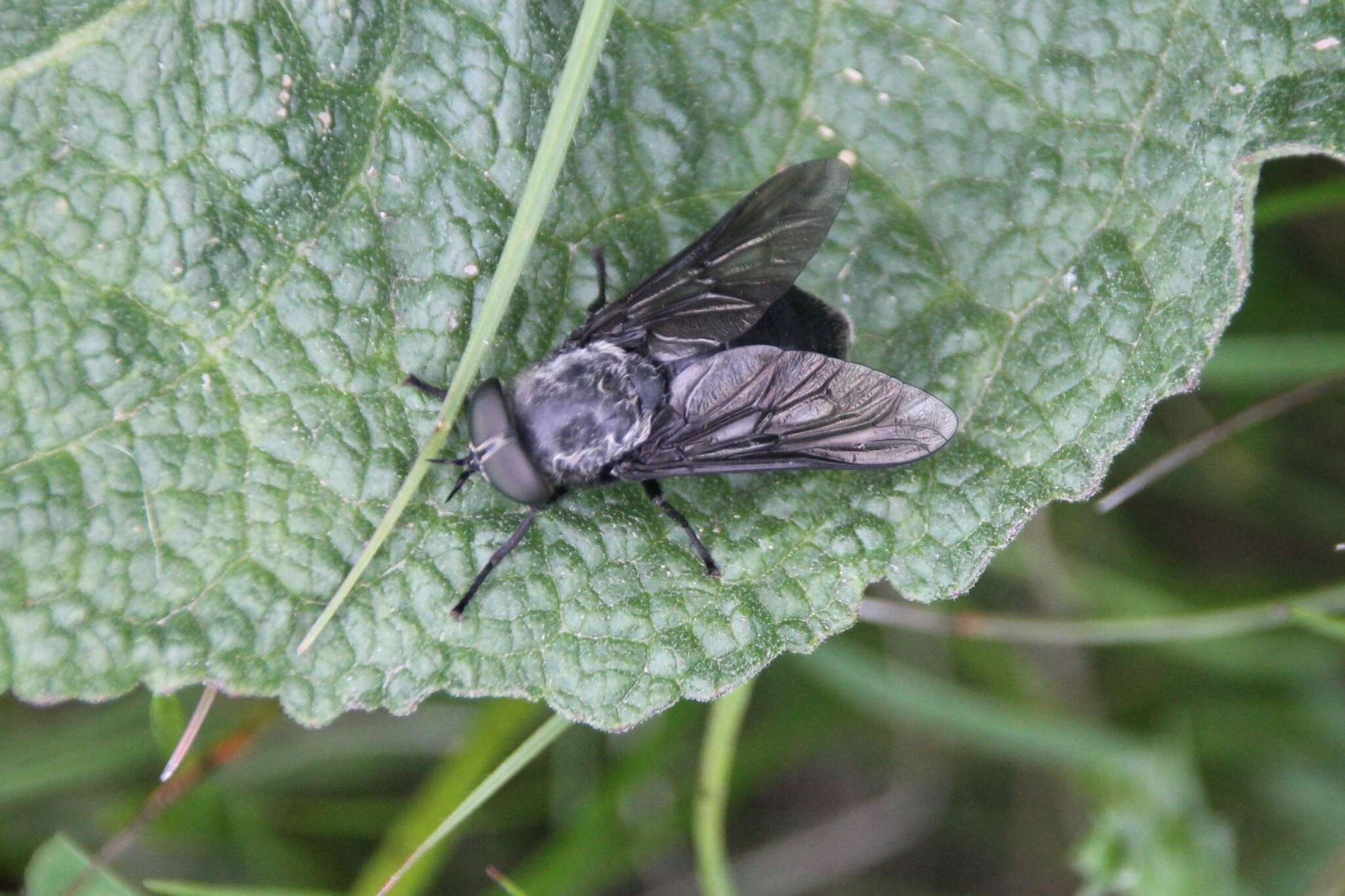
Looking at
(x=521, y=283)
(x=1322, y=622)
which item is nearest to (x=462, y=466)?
(x=521, y=283)

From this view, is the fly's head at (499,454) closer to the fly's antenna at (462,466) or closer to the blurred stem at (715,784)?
the fly's antenna at (462,466)

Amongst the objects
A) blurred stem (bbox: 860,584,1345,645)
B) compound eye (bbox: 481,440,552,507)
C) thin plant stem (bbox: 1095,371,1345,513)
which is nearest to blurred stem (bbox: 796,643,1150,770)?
blurred stem (bbox: 860,584,1345,645)

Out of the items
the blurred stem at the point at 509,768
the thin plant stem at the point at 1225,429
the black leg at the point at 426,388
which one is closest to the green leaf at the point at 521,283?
the black leg at the point at 426,388

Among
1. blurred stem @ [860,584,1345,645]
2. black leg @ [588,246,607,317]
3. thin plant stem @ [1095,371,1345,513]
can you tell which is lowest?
blurred stem @ [860,584,1345,645]

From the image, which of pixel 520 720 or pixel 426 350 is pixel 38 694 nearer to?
pixel 426 350

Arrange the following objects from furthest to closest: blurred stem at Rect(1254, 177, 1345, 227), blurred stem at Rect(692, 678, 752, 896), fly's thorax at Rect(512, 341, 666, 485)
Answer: blurred stem at Rect(1254, 177, 1345, 227), blurred stem at Rect(692, 678, 752, 896), fly's thorax at Rect(512, 341, 666, 485)

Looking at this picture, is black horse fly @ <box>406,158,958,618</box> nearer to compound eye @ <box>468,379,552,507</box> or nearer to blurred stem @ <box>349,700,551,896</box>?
compound eye @ <box>468,379,552,507</box>

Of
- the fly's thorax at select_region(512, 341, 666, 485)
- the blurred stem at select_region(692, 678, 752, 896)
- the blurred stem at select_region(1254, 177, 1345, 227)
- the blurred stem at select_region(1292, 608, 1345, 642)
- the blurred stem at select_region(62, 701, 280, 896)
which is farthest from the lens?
the blurred stem at select_region(1254, 177, 1345, 227)
